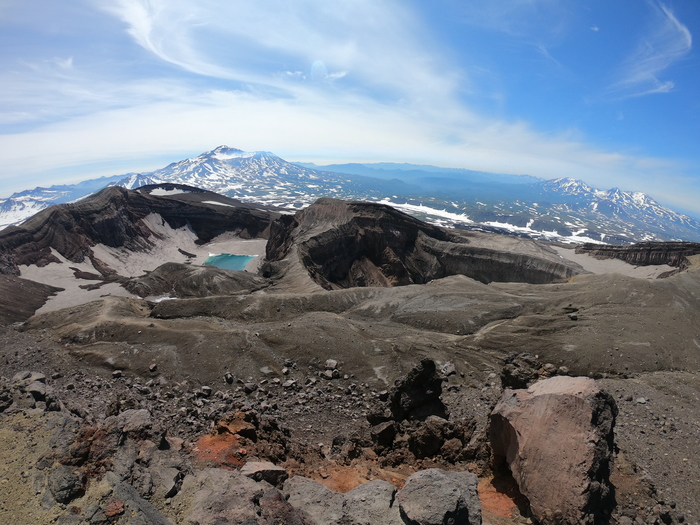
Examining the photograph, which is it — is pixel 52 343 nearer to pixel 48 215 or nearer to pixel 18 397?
pixel 18 397

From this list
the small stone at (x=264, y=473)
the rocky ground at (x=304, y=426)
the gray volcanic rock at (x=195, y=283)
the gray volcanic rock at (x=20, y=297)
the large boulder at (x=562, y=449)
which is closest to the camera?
the large boulder at (x=562, y=449)

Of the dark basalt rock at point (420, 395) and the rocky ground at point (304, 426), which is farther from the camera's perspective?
the dark basalt rock at point (420, 395)

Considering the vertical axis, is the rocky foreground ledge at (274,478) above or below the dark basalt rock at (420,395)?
above

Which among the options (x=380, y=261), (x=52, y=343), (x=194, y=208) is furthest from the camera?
(x=194, y=208)

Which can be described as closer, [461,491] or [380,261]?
[461,491]

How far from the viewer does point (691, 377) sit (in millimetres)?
22500

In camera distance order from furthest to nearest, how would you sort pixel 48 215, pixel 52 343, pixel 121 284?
pixel 48 215 < pixel 121 284 < pixel 52 343

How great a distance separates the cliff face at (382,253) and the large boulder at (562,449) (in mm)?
47931

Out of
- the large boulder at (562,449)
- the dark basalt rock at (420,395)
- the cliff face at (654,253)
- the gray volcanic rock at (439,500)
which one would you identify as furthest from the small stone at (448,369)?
the cliff face at (654,253)

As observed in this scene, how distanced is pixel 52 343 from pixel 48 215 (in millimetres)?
71532

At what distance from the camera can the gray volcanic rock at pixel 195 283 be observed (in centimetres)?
5447

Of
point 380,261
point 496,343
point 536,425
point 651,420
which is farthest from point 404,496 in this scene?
point 380,261

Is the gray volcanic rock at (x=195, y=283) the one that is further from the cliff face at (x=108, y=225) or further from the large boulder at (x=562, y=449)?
the large boulder at (x=562, y=449)

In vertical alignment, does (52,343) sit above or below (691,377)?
below
